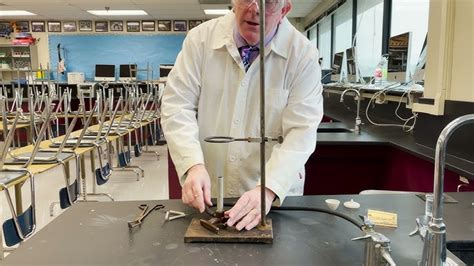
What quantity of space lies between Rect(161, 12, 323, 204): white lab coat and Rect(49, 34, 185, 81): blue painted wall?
29.5ft

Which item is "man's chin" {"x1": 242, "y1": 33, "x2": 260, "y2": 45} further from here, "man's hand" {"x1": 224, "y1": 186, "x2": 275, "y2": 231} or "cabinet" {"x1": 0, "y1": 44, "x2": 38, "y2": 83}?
"cabinet" {"x1": 0, "y1": 44, "x2": 38, "y2": 83}

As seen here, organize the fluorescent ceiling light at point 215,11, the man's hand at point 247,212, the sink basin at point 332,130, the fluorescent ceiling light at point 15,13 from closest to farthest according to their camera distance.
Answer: the man's hand at point 247,212, the sink basin at point 332,130, the fluorescent ceiling light at point 215,11, the fluorescent ceiling light at point 15,13

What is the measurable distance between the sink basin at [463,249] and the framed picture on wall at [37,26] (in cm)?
1089

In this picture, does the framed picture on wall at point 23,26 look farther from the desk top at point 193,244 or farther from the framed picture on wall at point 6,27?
the desk top at point 193,244

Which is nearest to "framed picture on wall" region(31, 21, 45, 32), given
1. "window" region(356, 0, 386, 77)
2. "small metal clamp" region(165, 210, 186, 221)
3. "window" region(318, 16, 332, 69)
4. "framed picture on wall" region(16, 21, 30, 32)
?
"framed picture on wall" region(16, 21, 30, 32)

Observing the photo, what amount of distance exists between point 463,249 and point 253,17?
29.4 inches

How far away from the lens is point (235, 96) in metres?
1.24

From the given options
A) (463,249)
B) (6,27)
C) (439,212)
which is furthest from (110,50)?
(439,212)

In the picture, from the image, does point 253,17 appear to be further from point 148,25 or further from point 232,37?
point 148,25

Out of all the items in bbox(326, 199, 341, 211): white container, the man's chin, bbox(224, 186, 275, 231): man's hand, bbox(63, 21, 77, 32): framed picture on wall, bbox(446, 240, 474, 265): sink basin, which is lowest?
bbox(446, 240, 474, 265): sink basin

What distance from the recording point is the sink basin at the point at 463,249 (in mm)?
822

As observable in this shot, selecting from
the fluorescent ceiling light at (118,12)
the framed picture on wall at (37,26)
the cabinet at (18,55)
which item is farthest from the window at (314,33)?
the cabinet at (18,55)

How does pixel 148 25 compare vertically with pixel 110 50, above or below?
above

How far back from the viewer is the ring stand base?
2.65ft
